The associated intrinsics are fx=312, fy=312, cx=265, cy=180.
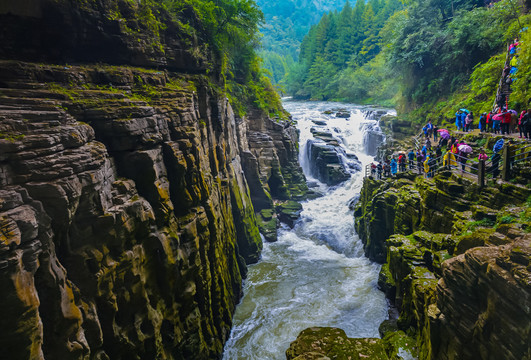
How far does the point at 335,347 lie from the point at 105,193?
28.1 ft

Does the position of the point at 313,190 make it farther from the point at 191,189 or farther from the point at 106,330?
the point at 106,330

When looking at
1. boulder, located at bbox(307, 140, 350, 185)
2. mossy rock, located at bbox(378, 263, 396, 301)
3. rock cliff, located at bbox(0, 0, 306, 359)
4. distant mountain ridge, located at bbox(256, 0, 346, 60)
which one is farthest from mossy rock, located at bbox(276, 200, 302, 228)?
distant mountain ridge, located at bbox(256, 0, 346, 60)

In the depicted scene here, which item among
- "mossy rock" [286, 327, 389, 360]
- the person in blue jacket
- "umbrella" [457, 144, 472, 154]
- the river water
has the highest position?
"umbrella" [457, 144, 472, 154]

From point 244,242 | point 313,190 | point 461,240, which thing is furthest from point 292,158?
point 461,240

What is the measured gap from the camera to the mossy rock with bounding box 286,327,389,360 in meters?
9.94

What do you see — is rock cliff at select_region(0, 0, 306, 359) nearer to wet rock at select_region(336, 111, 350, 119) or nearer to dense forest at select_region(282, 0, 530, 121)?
dense forest at select_region(282, 0, 530, 121)

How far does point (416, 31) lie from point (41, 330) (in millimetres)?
35694

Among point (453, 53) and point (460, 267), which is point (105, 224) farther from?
point (453, 53)

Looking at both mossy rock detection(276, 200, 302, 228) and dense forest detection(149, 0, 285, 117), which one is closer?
dense forest detection(149, 0, 285, 117)

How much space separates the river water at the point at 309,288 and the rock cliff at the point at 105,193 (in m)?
1.52

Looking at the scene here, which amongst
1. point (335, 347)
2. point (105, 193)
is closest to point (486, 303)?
point (335, 347)

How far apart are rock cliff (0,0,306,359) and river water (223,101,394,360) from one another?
1517mm

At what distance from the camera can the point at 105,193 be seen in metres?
8.05

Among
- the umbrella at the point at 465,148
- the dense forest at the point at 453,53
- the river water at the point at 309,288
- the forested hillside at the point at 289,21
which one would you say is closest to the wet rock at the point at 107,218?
the river water at the point at 309,288
